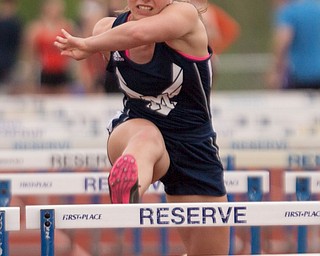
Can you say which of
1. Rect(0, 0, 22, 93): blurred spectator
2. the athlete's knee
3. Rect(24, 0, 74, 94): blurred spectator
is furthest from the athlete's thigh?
Rect(0, 0, 22, 93): blurred spectator

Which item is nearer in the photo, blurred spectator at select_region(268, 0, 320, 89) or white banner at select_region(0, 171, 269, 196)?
white banner at select_region(0, 171, 269, 196)

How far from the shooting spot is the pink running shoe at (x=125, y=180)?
5.27 metres

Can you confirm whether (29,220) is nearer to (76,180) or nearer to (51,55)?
(76,180)

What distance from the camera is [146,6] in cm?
555

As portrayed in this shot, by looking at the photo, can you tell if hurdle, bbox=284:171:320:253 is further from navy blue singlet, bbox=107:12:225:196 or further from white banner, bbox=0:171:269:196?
navy blue singlet, bbox=107:12:225:196

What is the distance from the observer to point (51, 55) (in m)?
17.2

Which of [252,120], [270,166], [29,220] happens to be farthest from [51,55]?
[29,220]

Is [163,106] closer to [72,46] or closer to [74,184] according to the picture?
[72,46]

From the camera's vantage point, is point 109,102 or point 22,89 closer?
point 109,102

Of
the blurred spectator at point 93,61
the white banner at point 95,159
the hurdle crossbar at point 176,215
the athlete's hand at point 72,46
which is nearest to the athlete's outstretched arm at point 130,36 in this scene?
the athlete's hand at point 72,46

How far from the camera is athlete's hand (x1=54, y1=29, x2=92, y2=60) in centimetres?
535

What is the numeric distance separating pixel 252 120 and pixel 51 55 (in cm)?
685

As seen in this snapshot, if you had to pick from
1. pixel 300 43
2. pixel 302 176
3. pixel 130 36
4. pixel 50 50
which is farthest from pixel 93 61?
pixel 130 36

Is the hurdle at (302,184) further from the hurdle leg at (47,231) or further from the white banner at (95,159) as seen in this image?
the hurdle leg at (47,231)
